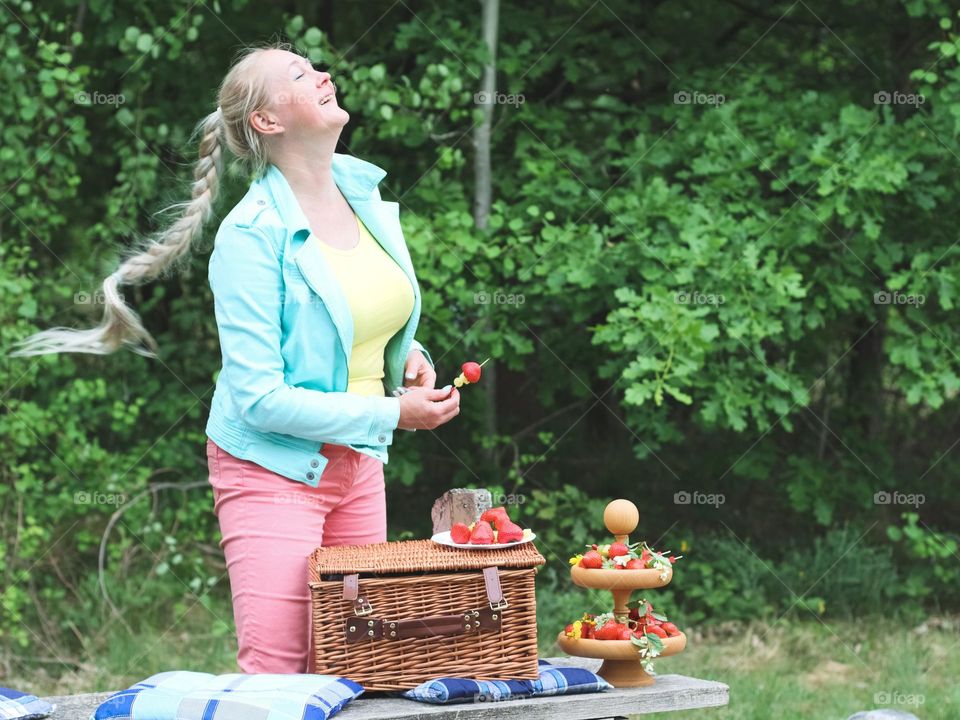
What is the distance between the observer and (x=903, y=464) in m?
6.98

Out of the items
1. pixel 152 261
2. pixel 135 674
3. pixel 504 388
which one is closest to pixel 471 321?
pixel 504 388

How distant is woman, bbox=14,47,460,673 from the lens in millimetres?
2549

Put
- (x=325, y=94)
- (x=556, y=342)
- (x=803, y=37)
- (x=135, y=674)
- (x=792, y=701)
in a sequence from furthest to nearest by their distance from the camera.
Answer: (x=803, y=37), (x=556, y=342), (x=135, y=674), (x=792, y=701), (x=325, y=94)

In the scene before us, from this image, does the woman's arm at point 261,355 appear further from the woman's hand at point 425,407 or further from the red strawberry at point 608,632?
the red strawberry at point 608,632

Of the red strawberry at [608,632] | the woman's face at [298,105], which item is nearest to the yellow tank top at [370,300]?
the woman's face at [298,105]

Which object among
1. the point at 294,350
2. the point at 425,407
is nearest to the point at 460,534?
the point at 425,407

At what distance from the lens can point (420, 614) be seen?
2549mm

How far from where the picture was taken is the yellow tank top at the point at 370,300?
8.73 ft

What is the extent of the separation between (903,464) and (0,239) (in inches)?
185

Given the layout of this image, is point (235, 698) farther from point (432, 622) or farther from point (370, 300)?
point (370, 300)

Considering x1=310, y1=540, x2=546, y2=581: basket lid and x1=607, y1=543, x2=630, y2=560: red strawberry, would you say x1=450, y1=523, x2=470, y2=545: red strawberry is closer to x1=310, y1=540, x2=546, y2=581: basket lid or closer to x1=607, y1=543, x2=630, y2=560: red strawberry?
x1=310, y1=540, x2=546, y2=581: basket lid

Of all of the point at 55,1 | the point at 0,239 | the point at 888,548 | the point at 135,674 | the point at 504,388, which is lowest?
the point at 135,674

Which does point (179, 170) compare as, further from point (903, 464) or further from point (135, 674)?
point (903, 464)

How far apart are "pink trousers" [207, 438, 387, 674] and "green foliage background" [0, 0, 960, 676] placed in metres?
2.59
